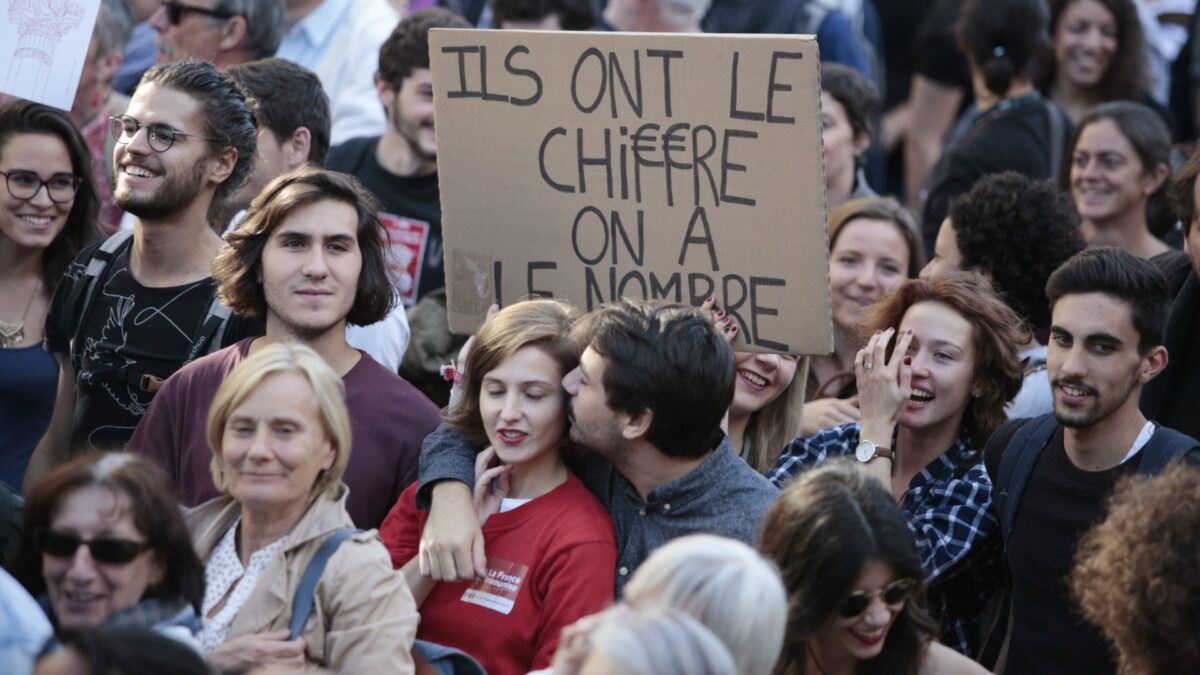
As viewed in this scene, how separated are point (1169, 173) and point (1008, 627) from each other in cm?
302

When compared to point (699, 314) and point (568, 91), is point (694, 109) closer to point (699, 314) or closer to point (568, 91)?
point (568, 91)

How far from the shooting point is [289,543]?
3.89 m

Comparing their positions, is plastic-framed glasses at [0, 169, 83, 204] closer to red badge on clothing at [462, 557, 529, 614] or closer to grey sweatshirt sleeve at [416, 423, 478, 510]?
grey sweatshirt sleeve at [416, 423, 478, 510]

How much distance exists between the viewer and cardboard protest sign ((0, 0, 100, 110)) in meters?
5.65


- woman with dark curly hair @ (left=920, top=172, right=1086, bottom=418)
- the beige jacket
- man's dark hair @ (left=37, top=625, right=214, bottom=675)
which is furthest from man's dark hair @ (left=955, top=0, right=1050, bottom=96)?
man's dark hair @ (left=37, top=625, right=214, bottom=675)

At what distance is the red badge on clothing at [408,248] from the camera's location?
21.6ft

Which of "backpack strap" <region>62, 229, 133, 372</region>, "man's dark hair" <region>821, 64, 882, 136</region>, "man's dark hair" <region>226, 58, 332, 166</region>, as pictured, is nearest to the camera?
"backpack strap" <region>62, 229, 133, 372</region>

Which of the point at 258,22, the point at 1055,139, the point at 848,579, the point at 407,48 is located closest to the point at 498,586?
the point at 848,579

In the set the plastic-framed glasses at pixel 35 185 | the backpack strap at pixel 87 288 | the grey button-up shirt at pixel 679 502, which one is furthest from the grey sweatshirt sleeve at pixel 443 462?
the plastic-framed glasses at pixel 35 185

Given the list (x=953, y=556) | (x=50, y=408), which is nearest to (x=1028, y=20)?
(x=953, y=556)

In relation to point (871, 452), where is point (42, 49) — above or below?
above

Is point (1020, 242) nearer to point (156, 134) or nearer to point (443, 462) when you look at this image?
point (443, 462)

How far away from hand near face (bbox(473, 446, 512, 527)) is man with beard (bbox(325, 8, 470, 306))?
216cm

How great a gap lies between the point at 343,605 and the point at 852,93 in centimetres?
430
